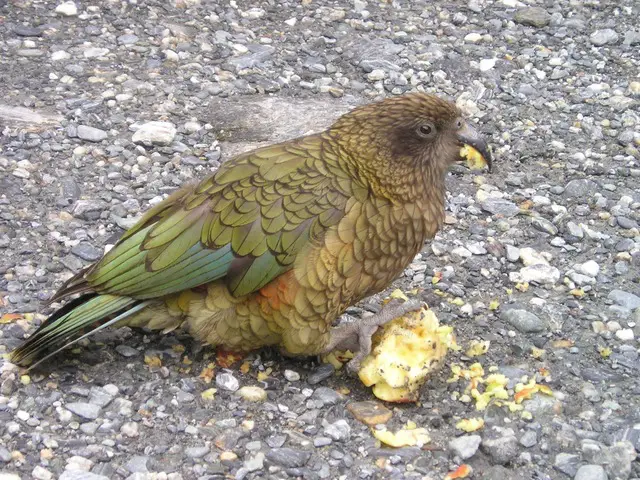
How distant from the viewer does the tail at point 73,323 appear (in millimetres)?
4262

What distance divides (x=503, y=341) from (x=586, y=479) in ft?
3.61

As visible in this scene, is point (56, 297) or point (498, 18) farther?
point (498, 18)

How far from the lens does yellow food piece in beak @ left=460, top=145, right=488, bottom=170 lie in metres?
4.61

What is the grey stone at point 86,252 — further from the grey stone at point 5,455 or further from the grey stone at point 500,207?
the grey stone at point 500,207

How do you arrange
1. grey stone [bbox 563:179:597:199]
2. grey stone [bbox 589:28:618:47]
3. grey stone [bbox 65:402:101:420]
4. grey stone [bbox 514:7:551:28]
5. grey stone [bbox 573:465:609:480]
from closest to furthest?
grey stone [bbox 573:465:609:480], grey stone [bbox 65:402:101:420], grey stone [bbox 563:179:597:199], grey stone [bbox 589:28:618:47], grey stone [bbox 514:7:551:28]

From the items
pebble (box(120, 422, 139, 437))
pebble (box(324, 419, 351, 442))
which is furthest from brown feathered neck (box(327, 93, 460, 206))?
pebble (box(120, 422, 139, 437))

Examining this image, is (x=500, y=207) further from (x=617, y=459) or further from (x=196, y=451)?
(x=196, y=451)

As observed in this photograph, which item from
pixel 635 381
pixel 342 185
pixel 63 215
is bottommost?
pixel 63 215

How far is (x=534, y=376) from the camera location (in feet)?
15.1

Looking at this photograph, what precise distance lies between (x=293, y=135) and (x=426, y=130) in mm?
2209

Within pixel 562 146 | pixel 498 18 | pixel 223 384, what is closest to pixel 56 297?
pixel 223 384

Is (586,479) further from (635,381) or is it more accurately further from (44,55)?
(44,55)

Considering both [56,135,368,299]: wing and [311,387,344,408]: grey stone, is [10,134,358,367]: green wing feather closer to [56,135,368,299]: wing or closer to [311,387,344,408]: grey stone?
[56,135,368,299]: wing

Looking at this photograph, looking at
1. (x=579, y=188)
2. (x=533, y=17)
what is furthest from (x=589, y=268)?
(x=533, y=17)
